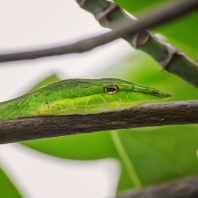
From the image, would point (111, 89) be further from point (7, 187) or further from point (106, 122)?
point (7, 187)

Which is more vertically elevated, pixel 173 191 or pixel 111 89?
pixel 173 191

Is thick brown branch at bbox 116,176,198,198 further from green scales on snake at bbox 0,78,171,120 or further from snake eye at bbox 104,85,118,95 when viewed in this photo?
snake eye at bbox 104,85,118,95

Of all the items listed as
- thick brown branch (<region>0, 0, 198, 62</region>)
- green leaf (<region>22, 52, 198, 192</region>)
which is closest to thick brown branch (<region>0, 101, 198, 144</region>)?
green leaf (<region>22, 52, 198, 192</region>)

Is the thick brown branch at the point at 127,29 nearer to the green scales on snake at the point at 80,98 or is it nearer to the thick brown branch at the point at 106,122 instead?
the thick brown branch at the point at 106,122

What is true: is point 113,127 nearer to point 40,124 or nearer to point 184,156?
point 40,124

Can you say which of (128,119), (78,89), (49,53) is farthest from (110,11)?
(49,53)

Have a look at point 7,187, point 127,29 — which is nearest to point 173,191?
point 127,29

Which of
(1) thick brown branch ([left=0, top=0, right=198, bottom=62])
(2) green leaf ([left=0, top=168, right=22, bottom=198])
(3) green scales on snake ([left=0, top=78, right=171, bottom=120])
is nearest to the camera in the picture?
(1) thick brown branch ([left=0, top=0, right=198, bottom=62])
